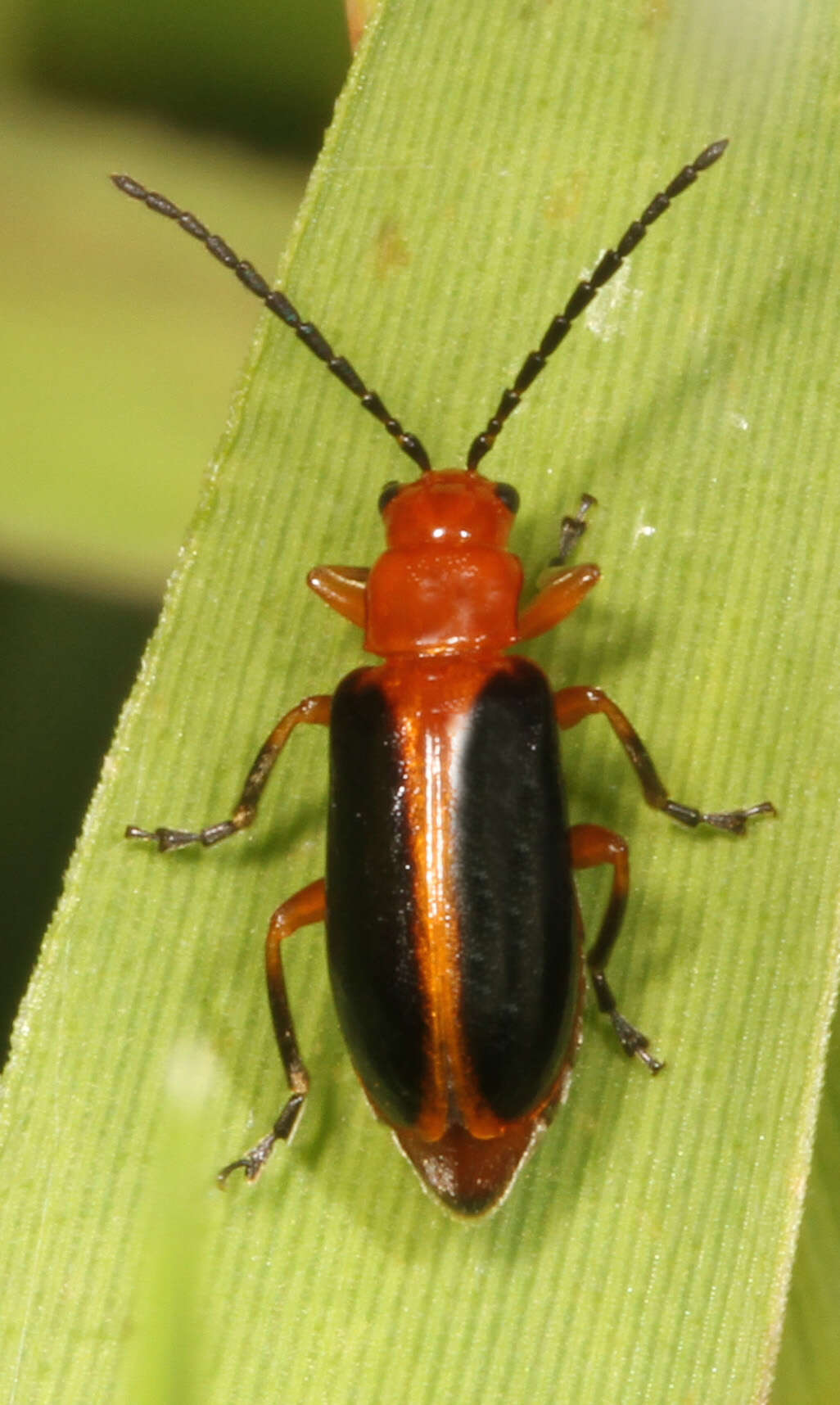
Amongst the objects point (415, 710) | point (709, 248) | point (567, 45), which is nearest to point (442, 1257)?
point (415, 710)

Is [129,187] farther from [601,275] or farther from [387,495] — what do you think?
[601,275]

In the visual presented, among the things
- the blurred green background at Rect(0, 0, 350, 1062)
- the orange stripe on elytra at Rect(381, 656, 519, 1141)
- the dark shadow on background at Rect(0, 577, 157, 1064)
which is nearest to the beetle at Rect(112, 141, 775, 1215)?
the orange stripe on elytra at Rect(381, 656, 519, 1141)

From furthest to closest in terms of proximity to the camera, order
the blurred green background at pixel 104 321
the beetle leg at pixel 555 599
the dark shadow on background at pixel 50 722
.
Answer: the dark shadow on background at pixel 50 722 < the blurred green background at pixel 104 321 < the beetle leg at pixel 555 599

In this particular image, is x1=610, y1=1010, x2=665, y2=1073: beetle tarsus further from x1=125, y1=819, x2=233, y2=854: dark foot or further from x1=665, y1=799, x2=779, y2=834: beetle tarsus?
x1=125, y1=819, x2=233, y2=854: dark foot

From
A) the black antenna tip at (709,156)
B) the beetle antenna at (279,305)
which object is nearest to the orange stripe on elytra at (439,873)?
Result: the beetle antenna at (279,305)

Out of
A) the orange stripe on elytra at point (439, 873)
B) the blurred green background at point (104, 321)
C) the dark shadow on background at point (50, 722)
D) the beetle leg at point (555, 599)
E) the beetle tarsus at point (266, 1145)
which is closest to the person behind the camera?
the orange stripe on elytra at point (439, 873)

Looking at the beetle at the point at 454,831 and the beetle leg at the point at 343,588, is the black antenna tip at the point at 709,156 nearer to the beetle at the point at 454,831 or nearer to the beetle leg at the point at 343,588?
the beetle at the point at 454,831

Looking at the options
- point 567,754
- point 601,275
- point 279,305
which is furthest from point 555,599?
point 279,305
